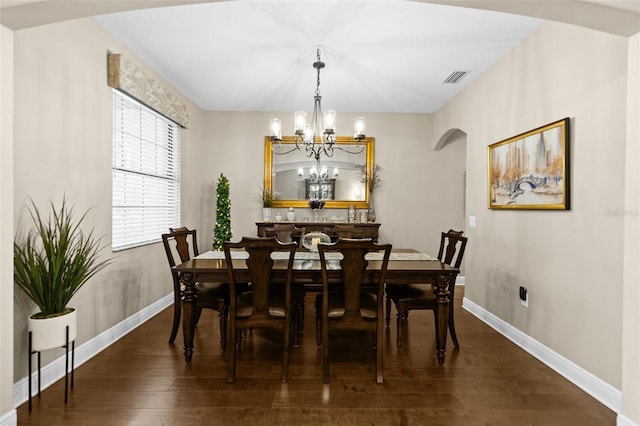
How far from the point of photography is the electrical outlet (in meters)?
3.13

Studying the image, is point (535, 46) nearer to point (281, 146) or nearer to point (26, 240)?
point (281, 146)

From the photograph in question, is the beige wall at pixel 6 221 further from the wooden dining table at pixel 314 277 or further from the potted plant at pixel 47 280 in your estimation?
the wooden dining table at pixel 314 277

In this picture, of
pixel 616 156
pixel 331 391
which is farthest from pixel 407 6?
pixel 331 391

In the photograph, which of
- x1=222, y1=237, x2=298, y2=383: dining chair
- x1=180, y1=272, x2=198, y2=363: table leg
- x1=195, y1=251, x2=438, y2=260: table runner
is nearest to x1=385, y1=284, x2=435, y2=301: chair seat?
x1=195, y1=251, x2=438, y2=260: table runner

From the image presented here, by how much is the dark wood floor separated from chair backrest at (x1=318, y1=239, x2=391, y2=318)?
0.55m

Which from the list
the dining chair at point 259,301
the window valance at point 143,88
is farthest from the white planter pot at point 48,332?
Result: the window valance at point 143,88

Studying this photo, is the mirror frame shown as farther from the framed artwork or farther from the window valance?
the framed artwork

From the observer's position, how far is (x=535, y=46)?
3.07 meters

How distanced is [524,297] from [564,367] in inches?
26.2

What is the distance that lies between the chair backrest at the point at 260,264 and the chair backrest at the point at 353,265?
25cm

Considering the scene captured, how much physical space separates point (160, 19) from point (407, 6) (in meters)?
1.99

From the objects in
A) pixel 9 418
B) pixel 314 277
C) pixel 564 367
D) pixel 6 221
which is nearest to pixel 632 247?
pixel 564 367

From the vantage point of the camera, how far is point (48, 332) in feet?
6.97

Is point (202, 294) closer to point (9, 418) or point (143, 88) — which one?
point (9, 418)
